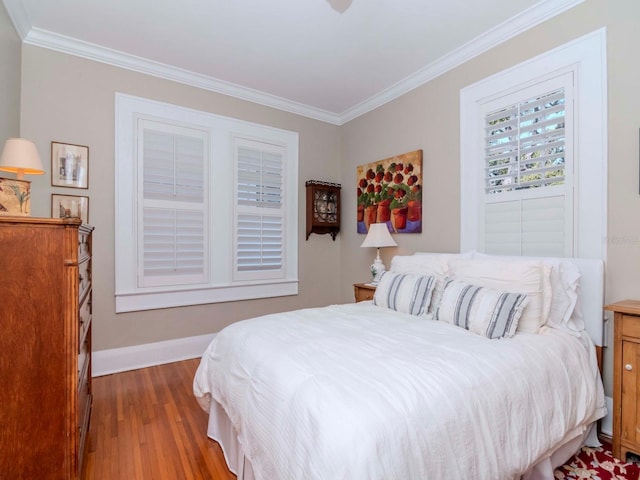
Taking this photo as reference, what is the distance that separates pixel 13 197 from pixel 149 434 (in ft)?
5.01

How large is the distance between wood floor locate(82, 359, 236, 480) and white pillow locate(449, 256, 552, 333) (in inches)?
71.8

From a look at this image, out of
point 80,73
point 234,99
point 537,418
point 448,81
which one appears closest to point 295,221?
point 234,99

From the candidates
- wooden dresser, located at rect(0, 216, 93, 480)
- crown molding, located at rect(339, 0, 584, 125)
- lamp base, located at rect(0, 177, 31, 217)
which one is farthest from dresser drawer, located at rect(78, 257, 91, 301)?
crown molding, located at rect(339, 0, 584, 125)

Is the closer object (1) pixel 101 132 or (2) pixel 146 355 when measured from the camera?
(1) pixel 101 132

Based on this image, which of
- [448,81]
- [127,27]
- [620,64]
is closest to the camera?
[620,64]

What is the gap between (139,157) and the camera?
300 cm

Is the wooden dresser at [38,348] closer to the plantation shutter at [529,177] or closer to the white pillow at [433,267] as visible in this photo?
the white pillow at [433,267]

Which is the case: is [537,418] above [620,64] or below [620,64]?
below

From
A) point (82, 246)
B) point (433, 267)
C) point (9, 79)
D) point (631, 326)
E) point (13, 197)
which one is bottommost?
point (631, 326)

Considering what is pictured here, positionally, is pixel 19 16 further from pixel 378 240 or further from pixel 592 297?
pixel 592 297

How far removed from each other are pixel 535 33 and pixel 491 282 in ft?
6.14

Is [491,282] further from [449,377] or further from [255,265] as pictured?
[255,265]

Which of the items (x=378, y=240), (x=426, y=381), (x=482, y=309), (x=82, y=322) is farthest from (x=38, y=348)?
(x=378, y=240)

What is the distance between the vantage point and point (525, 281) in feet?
6.20
